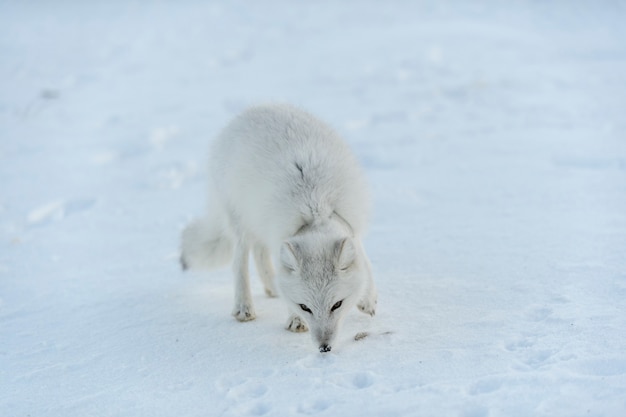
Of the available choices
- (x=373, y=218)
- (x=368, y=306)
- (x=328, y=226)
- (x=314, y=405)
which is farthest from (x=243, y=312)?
(x=373, y=218)

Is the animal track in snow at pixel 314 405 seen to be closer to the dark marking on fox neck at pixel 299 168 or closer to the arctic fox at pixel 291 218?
the arctic fox at pixel 291 218

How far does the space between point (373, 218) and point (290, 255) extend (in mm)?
2314

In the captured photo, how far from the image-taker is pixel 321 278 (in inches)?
117

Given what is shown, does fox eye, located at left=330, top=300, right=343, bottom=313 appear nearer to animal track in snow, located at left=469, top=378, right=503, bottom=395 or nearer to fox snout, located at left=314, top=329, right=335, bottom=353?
fox snout, located at left=314, top=329, right=335, bottom=353

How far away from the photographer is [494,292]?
11.8ft

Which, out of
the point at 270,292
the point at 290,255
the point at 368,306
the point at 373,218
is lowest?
the point at 270,292

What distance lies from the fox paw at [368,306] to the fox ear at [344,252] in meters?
0.54

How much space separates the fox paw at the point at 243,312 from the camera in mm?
3727

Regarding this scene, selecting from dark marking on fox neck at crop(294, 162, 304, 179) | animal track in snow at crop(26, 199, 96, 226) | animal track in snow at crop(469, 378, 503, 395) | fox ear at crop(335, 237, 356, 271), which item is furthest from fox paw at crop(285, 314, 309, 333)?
animal track in snow at crop(26, 199, 96, 226)

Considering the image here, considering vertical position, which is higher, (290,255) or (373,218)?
(290,255)

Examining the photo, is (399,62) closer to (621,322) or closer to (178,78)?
(178,78)

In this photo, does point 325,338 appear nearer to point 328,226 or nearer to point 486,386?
point 328,226

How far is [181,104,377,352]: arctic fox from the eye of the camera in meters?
3.02

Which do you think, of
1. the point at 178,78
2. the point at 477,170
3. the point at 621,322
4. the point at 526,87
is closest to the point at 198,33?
the point at 178,78
